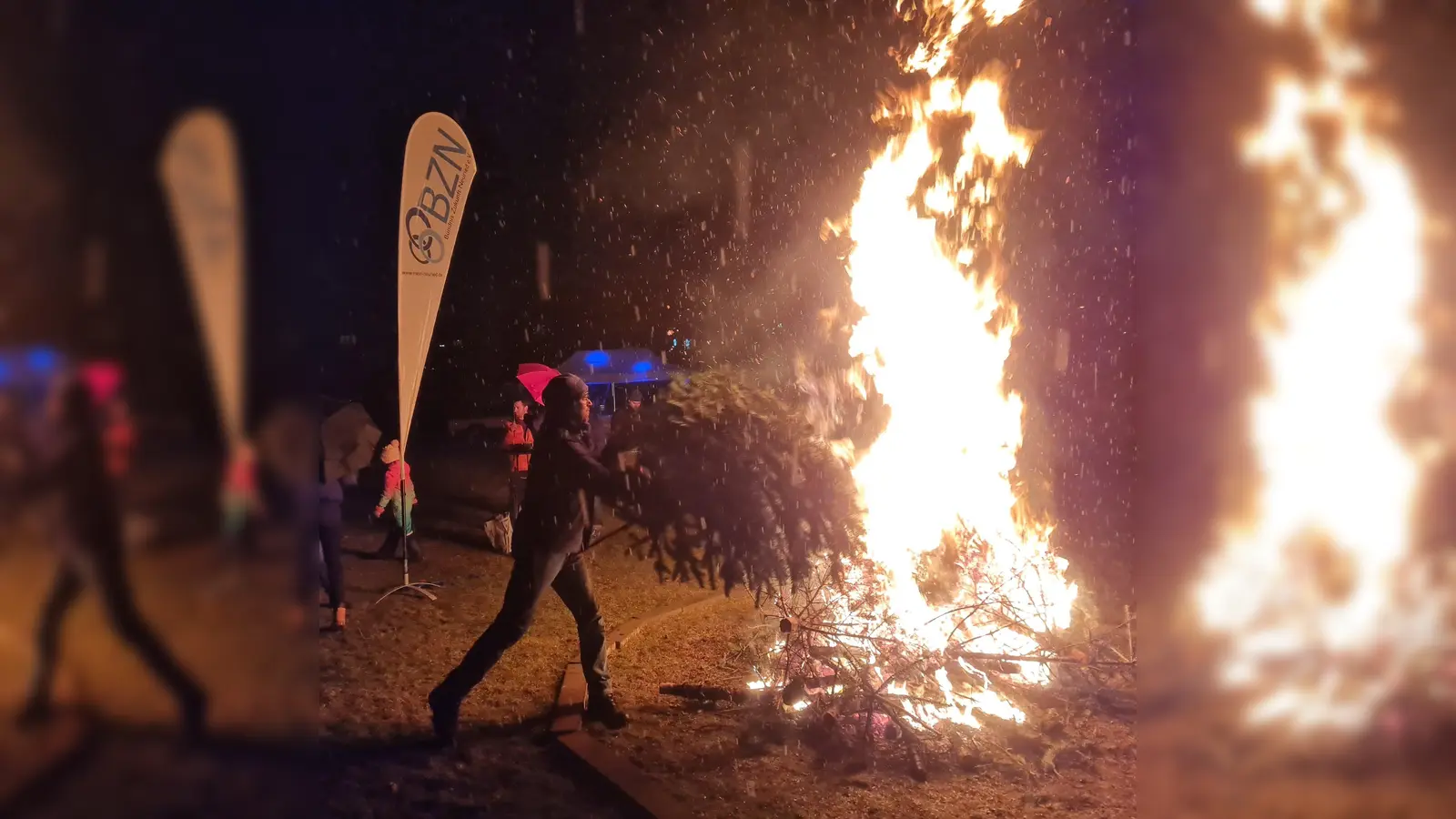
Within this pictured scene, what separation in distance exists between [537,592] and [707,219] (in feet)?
47.1

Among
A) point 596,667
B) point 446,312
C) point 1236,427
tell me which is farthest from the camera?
point 446,312

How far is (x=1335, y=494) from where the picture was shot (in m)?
2.16

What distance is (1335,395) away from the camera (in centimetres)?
216

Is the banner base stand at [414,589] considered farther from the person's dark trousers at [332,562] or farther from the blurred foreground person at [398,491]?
the person's dark trousers at [332,562]

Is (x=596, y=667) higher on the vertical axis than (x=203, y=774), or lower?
lower

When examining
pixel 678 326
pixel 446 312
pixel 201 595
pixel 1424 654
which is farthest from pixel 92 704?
pixel 678 326

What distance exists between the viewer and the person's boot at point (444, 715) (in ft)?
15.2

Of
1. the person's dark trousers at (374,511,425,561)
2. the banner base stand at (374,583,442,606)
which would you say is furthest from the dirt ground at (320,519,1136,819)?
the person's dark trousers at (374,511,425,561)

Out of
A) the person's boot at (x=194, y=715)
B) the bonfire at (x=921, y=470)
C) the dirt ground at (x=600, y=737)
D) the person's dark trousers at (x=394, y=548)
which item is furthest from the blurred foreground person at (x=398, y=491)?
the person's boot at (x=194, y=715)

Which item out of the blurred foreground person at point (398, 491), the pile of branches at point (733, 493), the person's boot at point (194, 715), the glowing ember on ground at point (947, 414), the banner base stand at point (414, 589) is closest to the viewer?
the person's boot at point (194, 715)

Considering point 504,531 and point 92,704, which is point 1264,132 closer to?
point 92,704

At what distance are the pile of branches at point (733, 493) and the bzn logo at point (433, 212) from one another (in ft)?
11.4

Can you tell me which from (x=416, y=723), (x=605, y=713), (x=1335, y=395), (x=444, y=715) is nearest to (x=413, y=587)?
(x=416, y=723)

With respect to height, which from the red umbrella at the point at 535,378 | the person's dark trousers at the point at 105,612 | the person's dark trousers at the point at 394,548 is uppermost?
the red umbrella at the point at 535,378
